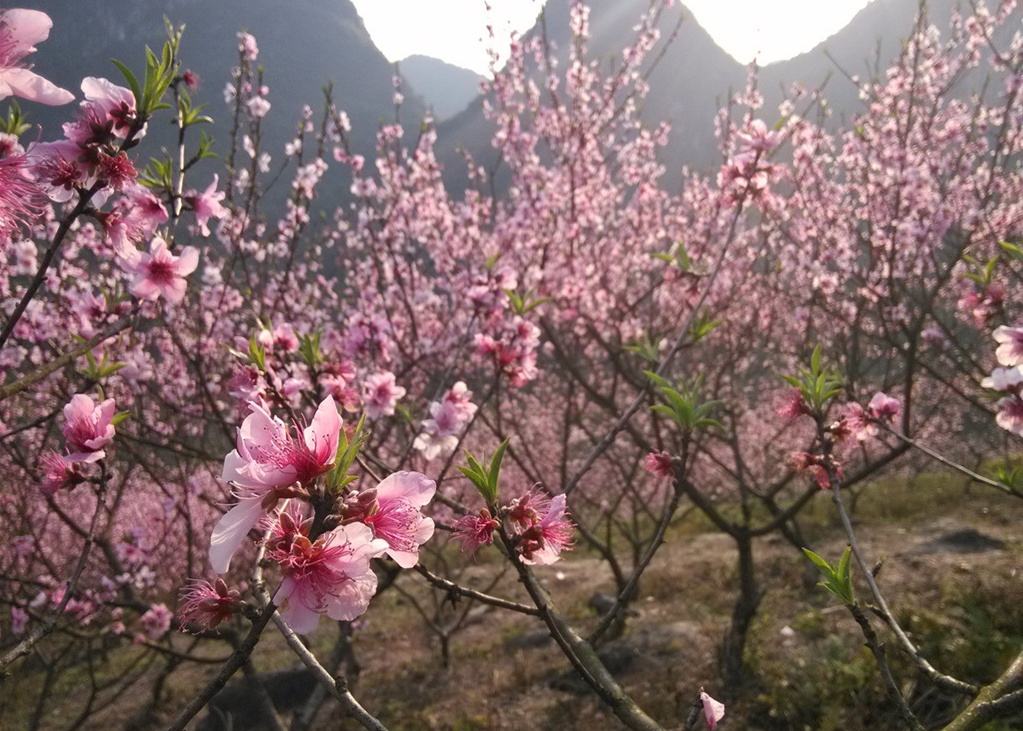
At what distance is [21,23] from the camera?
105 centimetres

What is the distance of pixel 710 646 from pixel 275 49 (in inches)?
4116

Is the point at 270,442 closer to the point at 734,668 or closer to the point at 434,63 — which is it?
the point at 734,668

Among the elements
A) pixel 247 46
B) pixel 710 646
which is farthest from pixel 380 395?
pixel 710 646

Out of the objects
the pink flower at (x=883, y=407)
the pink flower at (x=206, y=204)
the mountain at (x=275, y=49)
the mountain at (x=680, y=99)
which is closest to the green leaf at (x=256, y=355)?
the pink flower at (x=206, y=204)

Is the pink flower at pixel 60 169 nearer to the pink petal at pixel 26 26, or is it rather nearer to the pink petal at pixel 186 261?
the pink petal at pixel 26 26

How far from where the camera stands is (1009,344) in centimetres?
224

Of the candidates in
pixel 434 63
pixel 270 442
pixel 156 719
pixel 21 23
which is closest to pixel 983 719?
pixel 270 442

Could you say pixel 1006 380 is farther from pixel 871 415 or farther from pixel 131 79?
pixel 131 79

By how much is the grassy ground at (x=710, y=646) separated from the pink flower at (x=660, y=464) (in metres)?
3.02

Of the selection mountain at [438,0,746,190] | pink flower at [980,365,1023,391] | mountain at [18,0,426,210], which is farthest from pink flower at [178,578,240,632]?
mountain at [438,0,746,190]

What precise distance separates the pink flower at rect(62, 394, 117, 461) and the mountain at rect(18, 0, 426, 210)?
207 ft

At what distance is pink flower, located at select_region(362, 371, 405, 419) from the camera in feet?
10.2

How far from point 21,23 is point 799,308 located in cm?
787

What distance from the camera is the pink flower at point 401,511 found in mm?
1061
